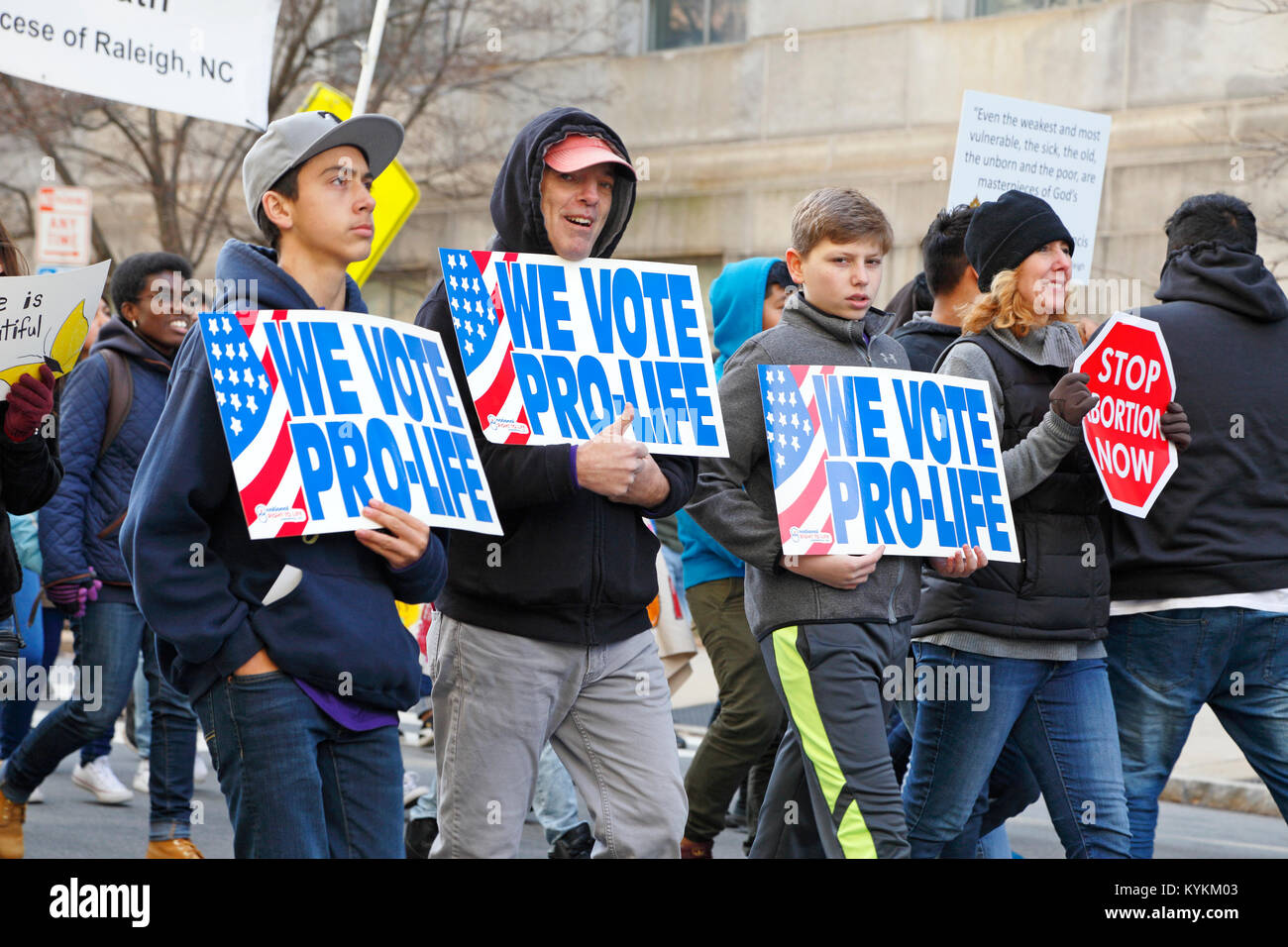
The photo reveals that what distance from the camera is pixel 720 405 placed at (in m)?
4.75

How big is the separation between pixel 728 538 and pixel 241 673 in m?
1.66

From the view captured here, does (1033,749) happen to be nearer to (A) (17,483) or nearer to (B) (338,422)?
(B) (338,422)

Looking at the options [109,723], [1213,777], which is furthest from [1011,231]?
[1213,777]

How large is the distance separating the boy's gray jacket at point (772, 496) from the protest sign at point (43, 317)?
1.70 metres

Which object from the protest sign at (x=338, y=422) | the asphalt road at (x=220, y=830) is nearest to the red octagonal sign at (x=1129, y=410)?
the protest sign at (x=338, y=422)

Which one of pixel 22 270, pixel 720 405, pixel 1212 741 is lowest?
pixel 1212 741

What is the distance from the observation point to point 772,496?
4906 millimetres

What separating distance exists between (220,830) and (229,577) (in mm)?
3804

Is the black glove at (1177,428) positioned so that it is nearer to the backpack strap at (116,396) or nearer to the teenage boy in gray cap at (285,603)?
the teenage boy in gray cap at (285,603)

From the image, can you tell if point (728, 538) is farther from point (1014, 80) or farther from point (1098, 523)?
point (1014, 80)

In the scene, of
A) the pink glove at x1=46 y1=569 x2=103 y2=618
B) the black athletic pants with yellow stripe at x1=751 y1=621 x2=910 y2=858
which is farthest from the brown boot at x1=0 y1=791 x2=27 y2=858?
the black athletic pants with yellow stripe at x1=751 y1=621 x2=910 y2=858

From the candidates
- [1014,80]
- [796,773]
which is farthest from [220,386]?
[1014,80]

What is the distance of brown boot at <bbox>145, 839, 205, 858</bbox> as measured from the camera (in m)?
6.15
